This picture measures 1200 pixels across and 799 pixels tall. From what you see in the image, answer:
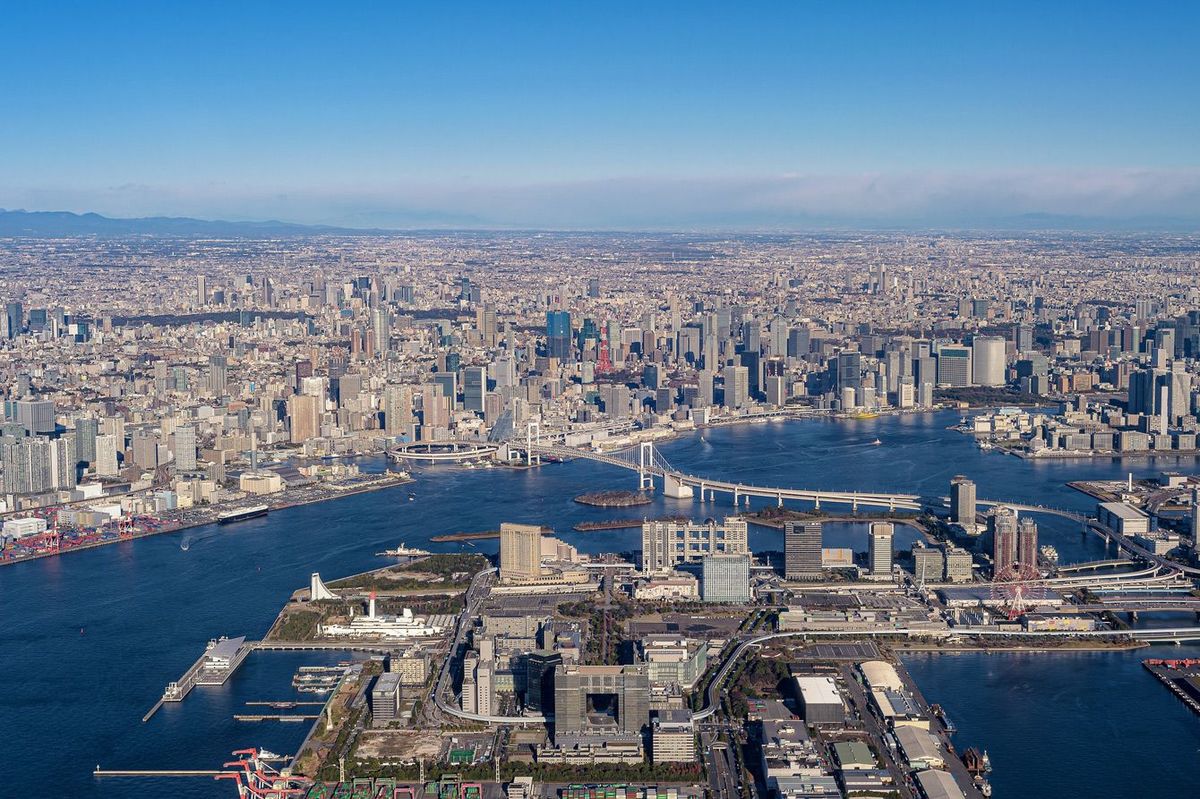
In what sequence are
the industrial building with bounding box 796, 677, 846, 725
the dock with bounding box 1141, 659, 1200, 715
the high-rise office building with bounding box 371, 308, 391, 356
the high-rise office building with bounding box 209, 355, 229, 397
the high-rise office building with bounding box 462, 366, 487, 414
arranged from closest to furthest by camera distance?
the industrial building with bounding box 796, 677, 846, 725, the dock with bounding box 1141, 659, 1200, 715, the high-rise office building with bounding box 462, 366, 487, 414, the high-rise office building with bounding box 209, 355, 229, 397, the high-rise office building with bounding box 371, 308, 391, 356

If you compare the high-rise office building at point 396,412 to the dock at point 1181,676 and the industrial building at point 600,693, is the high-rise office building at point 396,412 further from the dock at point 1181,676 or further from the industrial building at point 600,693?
the dock at point 1181,676

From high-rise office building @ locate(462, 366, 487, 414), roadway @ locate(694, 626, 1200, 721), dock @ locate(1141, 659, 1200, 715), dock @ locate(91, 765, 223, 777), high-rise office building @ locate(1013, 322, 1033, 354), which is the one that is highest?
high-rise office building @ locate(1013, 322, 1033, 354)

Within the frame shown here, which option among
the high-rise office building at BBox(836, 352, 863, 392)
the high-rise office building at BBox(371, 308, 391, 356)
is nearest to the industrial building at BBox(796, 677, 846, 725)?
the high-rise office building at BBox(836, 352, 863, 392)

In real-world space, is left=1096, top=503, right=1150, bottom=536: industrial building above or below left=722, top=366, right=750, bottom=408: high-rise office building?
below

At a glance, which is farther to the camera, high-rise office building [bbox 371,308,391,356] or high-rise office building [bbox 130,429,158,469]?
high-rise office building [bbox 371,308,391,356]

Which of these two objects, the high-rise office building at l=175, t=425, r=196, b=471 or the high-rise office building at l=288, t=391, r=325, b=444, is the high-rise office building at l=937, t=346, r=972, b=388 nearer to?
the high-rise office building at l=288, t=391, r=325, b=444

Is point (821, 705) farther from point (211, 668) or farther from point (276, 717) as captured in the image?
point (211, 668)

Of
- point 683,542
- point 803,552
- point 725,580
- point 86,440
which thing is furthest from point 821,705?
point 86,440

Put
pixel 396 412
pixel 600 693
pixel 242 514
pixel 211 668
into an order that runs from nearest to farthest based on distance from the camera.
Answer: pixel 600 693, pixel 211 668, pixel 242 514, pixel 396 412
